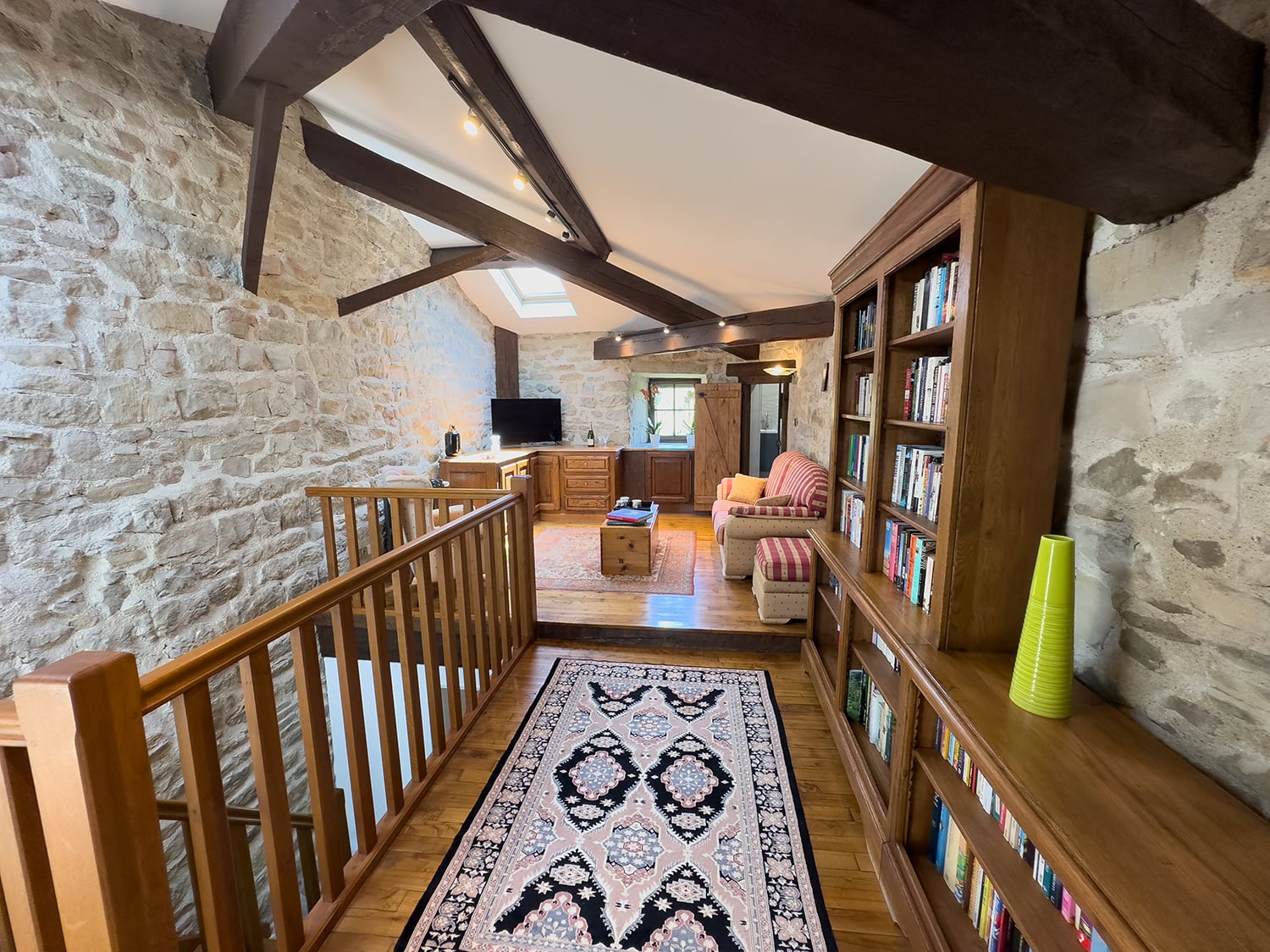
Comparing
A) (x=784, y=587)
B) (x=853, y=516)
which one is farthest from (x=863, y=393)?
(x=784, y=587)

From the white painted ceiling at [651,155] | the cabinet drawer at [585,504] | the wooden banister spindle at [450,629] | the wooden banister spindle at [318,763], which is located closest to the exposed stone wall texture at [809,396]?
the white painted ceiling at [651,155]

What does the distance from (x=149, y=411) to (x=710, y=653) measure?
299 centimetres

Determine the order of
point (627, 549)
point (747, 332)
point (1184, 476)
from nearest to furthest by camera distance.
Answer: point (1184, 476) → point (627, 549) → point (747, 332)

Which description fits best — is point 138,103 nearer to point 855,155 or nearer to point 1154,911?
point 855,155

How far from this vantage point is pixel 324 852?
1.41 m

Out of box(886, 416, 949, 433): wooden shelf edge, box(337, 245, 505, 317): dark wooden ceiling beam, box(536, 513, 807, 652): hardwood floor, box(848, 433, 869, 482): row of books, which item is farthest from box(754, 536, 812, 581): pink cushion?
box(337, 245, 505, 317): dark wooden ceiling beam

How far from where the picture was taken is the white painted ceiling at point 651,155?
1873 mm

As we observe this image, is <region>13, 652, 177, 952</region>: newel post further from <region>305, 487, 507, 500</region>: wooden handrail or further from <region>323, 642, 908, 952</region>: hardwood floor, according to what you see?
<region>305, 487, 507, 500</region>: wooden handrail

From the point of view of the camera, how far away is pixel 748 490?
507 centimetres

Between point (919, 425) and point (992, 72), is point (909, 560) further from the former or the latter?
point (992, 72)

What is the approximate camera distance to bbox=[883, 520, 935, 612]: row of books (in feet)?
5.30

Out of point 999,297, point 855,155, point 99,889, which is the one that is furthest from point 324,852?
point 855,155

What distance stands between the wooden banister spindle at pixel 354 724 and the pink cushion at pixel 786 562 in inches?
86.9

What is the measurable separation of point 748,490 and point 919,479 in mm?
3332
